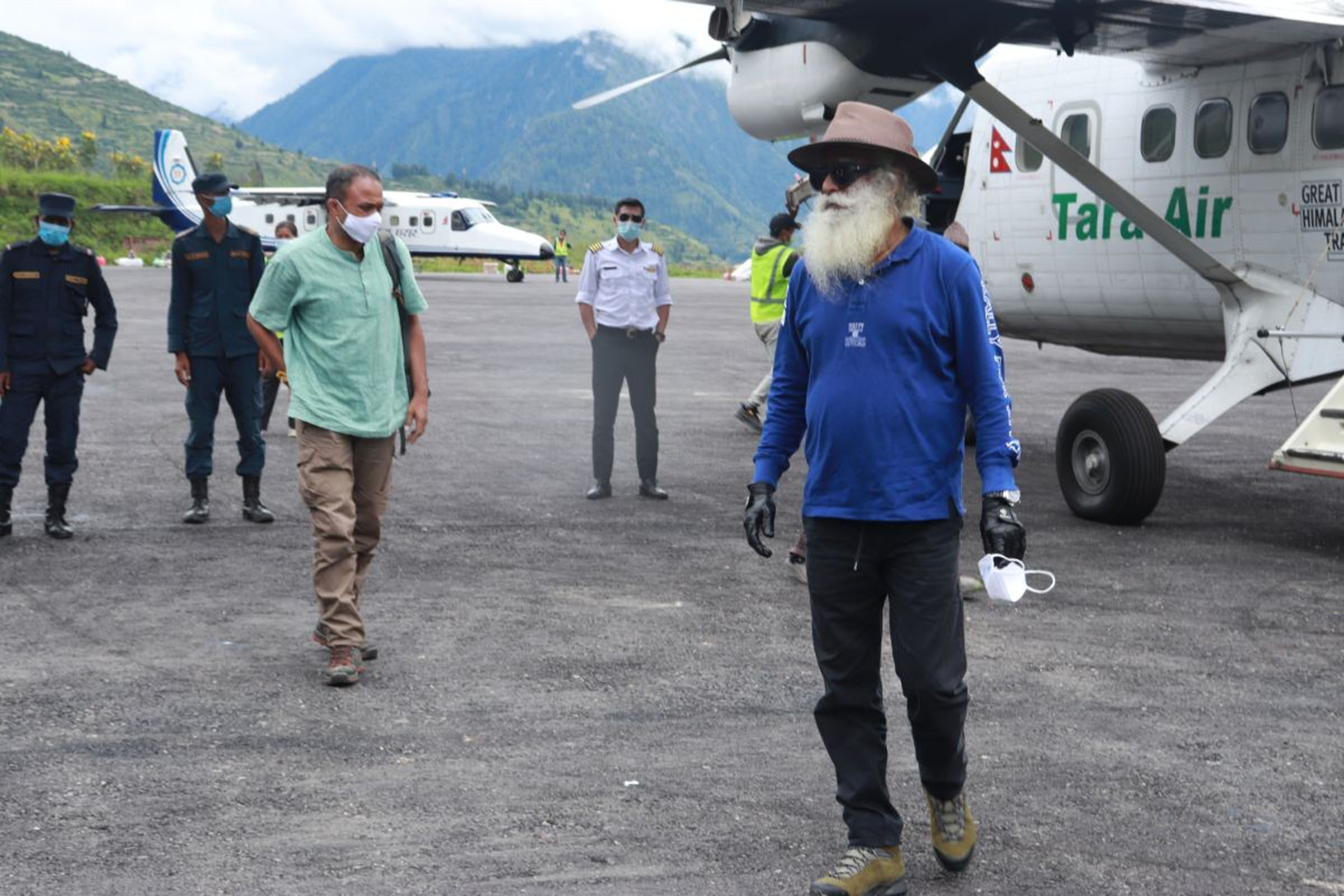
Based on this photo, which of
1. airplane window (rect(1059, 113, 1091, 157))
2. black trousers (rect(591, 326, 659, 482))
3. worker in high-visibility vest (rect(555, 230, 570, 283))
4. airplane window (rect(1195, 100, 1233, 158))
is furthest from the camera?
worker in high-visibility vest (rect(555, 230, 570, 283))

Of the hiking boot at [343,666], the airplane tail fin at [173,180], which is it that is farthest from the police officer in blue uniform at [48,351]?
the airplane tail fin at [173,180]

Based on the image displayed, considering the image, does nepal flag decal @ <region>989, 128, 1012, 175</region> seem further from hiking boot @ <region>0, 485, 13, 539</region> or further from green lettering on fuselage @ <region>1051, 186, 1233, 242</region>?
hiking boot @ <region>0, 485, 13, 539</region>

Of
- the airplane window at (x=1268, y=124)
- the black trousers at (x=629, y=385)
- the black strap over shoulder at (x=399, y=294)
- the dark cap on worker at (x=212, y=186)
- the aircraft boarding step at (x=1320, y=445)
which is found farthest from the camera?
the black trousers at (x=629, y=385)

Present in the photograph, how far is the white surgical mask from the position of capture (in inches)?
236

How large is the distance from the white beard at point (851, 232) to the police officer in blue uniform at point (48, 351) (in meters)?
5.85

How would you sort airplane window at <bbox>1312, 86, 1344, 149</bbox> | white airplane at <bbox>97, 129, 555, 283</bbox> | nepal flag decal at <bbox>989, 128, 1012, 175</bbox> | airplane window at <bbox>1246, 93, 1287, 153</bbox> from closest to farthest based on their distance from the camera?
airplane window at <bbox>1312, 86, 1344, 149</bbox>
airplane window at <bbox>1246, 93, 1287, 153</bbox>
nepal flag decal at <bbox>989, 128, 1012, 175</bbox>
white airplane at <bbox>97, 129, 555, 283</bbox>

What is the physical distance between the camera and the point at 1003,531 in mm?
3838

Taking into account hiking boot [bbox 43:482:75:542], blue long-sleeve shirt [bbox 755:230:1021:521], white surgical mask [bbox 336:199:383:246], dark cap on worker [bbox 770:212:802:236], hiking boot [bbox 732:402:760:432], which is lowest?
hiking boot [bbox 43:482:75:542]

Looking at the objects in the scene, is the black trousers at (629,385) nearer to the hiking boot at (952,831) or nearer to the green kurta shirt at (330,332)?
the green kurta shirt at (330,332)

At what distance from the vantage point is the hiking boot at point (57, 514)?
8.47 m

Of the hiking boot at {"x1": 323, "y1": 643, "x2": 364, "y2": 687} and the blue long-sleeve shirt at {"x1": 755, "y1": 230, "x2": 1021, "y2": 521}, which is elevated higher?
the blue long-sleeve shirt at {"x1": 755, "y1": 230, "x2": 1021, "y2": 521}

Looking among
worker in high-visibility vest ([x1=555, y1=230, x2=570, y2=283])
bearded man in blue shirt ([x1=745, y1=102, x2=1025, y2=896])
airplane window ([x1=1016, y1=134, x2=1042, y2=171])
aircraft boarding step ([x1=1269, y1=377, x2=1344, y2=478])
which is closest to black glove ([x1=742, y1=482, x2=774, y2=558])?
bearded man in blue shirt ([x1=745, y1=102, x2=1025, y2=896])

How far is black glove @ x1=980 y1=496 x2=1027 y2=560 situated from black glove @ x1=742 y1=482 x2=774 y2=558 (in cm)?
60

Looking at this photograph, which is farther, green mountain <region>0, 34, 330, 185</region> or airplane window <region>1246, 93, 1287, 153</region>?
green mountain <region>0, 34, 330, 185</region>
